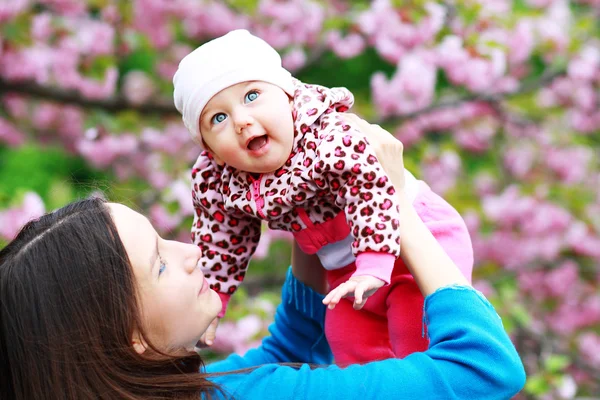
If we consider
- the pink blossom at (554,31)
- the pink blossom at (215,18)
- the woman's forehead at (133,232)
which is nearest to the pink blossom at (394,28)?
the pink blossom at (215,18)

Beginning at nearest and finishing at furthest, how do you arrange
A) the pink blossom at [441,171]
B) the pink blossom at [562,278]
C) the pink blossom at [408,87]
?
the pink blossom at [408,87] < the pink blossom at [441,171] < the pink blossom at [562,278]

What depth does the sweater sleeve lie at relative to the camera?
5.71ft

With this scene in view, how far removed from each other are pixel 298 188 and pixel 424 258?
25 cm

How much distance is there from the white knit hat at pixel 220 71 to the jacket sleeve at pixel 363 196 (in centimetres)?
18

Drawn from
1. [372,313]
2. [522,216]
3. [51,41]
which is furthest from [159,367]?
[522,216]

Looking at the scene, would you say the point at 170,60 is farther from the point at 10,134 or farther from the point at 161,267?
the point at 161,267

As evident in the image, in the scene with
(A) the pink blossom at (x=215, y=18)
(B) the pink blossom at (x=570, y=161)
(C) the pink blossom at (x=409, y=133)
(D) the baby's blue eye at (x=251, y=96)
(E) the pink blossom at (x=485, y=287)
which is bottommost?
(E) the pink blossom at (x=485, y=287)

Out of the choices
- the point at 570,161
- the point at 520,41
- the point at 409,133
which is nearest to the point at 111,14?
the point at 409,133

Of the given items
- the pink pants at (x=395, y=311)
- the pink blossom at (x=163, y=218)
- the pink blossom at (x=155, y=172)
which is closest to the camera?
the pink pants at (x=395, y=311)

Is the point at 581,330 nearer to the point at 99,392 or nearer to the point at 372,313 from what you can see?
the point at 372,313

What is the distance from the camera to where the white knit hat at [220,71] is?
134 centimetres

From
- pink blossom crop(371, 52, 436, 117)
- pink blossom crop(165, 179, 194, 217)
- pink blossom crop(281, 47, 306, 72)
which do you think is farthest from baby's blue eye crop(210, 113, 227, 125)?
pink blossom crop(281, 47, 306, 72)

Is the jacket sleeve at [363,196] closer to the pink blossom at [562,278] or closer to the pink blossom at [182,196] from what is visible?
the pink blossom at [182,196]

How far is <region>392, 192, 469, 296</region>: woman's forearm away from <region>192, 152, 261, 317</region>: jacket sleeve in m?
0.34
